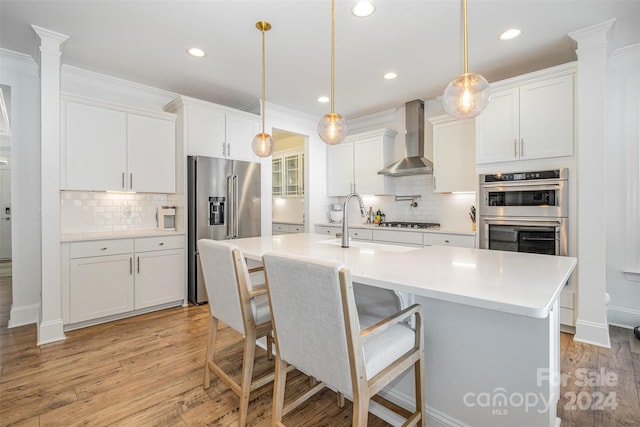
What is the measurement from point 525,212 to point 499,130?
0.86 metres

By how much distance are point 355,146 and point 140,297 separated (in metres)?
3.52

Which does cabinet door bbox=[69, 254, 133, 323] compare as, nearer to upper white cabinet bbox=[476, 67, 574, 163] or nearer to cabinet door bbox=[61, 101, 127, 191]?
cabinet door bbox=[61, 101, 127, 191]

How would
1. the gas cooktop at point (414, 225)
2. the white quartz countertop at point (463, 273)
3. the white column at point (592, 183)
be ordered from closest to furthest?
the white quartz countertop at point (463, 273) < the white column at point (592, 183) < the gas cooktop at point (414, 225)

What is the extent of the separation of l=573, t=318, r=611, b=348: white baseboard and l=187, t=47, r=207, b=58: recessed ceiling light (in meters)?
4.14

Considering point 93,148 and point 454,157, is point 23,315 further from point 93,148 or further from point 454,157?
point 454,157

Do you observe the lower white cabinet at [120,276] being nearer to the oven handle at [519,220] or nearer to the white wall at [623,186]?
the oven handle at [519,220]

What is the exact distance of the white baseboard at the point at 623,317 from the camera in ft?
9.52

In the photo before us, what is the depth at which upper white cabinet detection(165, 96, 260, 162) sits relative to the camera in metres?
3.62

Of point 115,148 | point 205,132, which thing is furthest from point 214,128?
point 115,148

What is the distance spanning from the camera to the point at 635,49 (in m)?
2.84

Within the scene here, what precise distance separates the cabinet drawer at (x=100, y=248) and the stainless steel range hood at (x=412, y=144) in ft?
10.7

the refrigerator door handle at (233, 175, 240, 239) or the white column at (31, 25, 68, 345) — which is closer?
the white column at (31, 25, 68, 345)

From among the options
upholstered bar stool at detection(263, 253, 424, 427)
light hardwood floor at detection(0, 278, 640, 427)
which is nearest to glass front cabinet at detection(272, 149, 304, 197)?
light hardwood floor at detection(0, 278, 640, 427)

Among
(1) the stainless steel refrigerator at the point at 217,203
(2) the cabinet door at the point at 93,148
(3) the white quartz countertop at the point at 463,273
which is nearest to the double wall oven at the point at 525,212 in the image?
(3) the white quartz countertop at the point at 463,273
